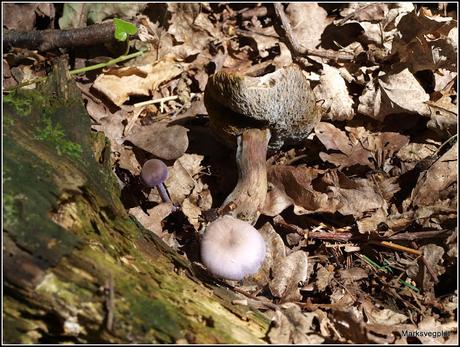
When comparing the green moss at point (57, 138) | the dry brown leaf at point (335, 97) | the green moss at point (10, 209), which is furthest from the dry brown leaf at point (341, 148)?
the green moss at point (10, 209)

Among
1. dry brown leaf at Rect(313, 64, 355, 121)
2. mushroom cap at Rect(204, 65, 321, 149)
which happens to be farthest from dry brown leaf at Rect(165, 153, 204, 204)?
dry brown leaf at Rect(313, 64, 355, 121)

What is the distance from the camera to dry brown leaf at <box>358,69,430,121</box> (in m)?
3.66

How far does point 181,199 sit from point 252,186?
64 cm

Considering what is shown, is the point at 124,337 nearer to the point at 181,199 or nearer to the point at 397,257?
the point at 181,199

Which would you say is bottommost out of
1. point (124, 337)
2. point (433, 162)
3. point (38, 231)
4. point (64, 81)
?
point (124, 337)

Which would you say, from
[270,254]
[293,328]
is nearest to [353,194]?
[270,254]

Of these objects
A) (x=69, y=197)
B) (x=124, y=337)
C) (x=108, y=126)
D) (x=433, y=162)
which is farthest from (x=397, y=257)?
(x=108, y=126)

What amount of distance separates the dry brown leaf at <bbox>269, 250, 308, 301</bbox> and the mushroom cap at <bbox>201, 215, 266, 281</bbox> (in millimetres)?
365

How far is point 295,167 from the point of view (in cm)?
368

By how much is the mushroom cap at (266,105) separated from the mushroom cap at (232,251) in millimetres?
902

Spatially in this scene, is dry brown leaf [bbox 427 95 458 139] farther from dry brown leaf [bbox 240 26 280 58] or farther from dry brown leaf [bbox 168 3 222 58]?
dry brown leaf [bbox 168 3 222 58]

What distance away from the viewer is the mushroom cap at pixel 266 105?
9.98 feet

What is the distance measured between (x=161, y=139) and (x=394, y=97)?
2.02m

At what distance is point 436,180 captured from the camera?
3324 millimetres
